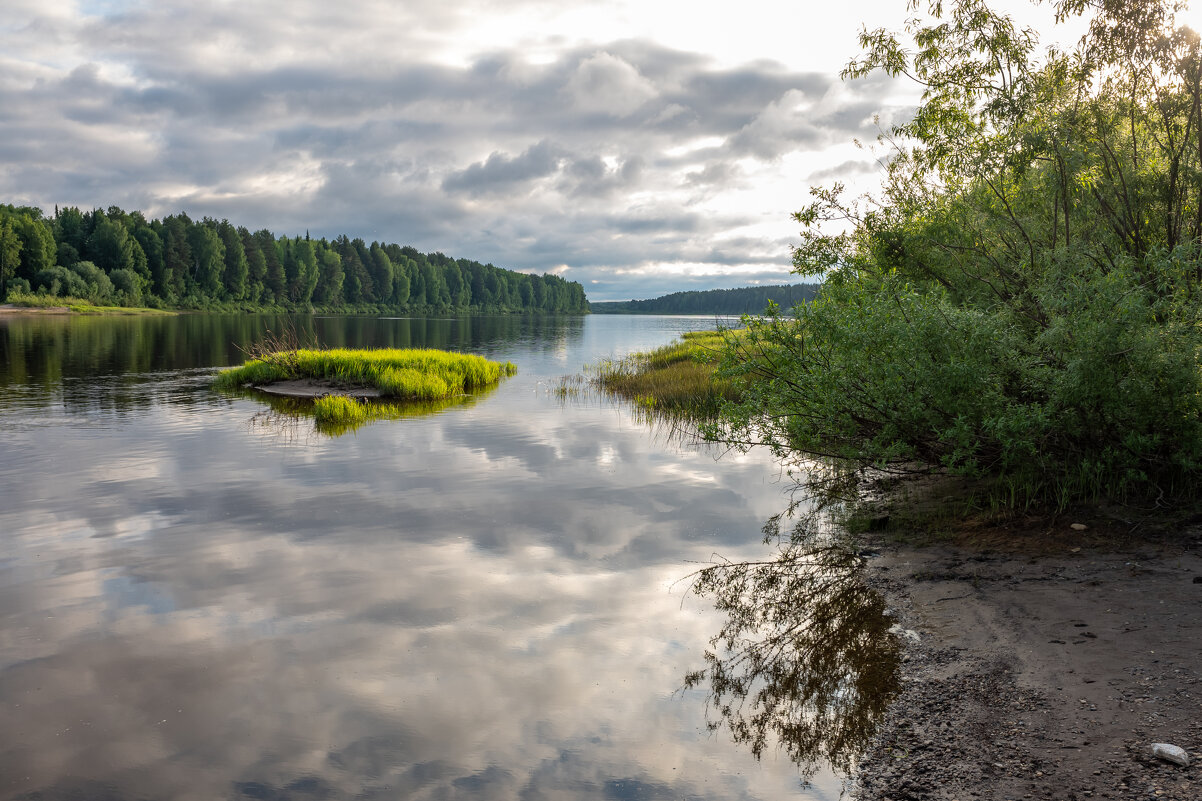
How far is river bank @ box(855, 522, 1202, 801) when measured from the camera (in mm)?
5812

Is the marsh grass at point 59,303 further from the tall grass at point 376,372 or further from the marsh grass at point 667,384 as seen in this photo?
the marsh grass at point 667,384

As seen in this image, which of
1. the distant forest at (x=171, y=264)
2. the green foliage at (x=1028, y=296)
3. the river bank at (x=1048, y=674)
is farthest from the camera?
the distant forest at (x=171, y=264)

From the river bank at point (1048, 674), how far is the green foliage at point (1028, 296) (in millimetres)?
1687

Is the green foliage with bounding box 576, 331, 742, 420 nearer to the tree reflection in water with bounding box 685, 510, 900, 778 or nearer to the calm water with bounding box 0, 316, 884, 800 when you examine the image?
the calm water with bounding box 0, 316, 884, 800

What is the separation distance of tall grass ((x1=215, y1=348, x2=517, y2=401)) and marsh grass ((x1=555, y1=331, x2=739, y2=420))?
17.0ft

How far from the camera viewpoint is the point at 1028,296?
1380 centimetres

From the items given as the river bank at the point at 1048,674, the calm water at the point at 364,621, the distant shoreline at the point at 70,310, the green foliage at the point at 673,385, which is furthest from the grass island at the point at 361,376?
the distant shoreline at the point at 70,310

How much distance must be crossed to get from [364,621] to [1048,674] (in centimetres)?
776

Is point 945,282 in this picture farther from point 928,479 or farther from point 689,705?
point 689,705

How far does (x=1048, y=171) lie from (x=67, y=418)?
29.4m

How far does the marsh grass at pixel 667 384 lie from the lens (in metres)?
28.1

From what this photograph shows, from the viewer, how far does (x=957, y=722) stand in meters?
6.78

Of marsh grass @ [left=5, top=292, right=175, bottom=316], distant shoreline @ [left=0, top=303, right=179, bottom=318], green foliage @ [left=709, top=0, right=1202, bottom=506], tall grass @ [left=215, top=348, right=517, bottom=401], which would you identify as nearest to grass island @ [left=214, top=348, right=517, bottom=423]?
tall grass @ [left=215, top=348, right=517, bottom=401]

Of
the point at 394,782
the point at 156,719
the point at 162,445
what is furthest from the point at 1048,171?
the point at 162,445
